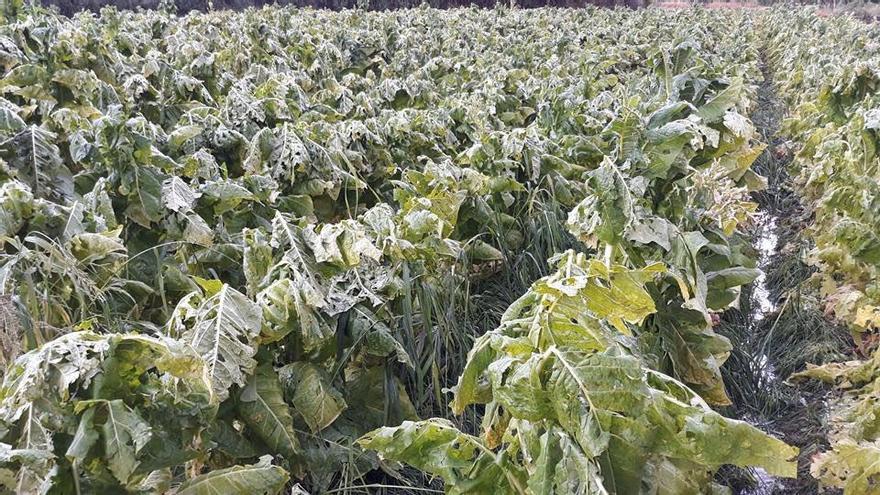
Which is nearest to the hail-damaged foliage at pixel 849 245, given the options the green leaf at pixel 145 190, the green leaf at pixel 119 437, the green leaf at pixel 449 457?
the green leaf at pixel 449 457

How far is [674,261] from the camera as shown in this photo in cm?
247

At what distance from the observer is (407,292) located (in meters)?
2.74

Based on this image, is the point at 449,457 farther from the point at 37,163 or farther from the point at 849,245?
the point at 849,245

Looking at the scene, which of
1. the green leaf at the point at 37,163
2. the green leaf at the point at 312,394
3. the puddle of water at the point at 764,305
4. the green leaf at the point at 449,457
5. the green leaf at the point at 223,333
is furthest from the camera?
the green leaf at the point at 37,163

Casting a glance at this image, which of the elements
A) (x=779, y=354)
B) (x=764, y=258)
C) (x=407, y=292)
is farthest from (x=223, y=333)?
(x=764, y=258)

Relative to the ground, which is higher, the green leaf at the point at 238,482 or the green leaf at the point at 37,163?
the green leaf at the point at 37,163

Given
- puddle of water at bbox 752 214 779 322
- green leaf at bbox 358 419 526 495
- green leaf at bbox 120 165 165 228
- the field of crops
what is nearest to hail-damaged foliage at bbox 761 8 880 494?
the field of crops

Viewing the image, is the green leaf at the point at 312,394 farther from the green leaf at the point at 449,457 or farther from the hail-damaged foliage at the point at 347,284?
the green leaf at the point at 449,457

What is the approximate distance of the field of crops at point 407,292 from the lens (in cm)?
141

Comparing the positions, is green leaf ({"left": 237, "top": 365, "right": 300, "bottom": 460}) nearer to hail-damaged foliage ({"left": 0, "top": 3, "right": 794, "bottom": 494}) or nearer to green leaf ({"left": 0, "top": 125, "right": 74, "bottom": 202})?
hail-damaged foliage ({"left": 0, "top": 3, "right": 794, "bottom": 494})

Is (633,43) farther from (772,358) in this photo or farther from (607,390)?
(607,390)

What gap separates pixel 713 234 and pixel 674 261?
530 millimetres

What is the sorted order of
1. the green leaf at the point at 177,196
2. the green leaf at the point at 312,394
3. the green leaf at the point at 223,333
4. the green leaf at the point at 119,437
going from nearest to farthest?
the green leaf at the point at 119,437
the green leaf at the point at 223,333
the green leaf at the point at 312,394
the green leaf at the point at 177,196

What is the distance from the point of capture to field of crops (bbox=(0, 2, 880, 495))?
1.41m
